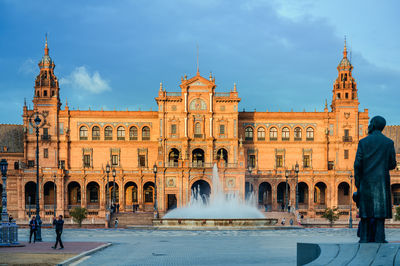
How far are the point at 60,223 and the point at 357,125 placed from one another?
6248 cm

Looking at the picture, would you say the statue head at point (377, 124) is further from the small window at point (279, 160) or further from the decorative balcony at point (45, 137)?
the decorative balcony at point (45, 137)

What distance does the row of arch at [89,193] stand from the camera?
8088 cm

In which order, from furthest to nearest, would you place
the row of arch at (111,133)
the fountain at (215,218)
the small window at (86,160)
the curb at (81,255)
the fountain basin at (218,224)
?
the row of arch at (111,133) → the small window at (86,160) → the fountain at (215,218) → the fountain basin at (218,224) → the curb at (81,255)

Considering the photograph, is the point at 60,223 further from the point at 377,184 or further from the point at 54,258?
the point at 377,184

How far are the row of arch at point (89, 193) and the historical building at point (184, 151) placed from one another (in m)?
0.14

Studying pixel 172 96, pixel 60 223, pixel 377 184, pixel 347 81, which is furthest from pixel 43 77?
pixel 377 184

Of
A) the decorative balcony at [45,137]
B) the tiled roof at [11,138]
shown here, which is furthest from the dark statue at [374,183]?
the tiled roof at [11,138]

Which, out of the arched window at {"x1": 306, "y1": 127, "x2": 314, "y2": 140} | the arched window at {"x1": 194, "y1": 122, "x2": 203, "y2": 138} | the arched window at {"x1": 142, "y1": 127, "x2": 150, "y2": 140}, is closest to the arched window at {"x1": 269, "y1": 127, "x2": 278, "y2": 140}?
the arched window at {"x1": 306, "y1": 127, "x2": 314, "y2": 140}

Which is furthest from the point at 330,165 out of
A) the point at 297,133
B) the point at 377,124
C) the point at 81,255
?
the point at 377,124

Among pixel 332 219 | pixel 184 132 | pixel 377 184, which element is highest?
pixel 184 132

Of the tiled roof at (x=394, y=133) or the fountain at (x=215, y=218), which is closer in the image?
the fountain at (x=215, y=218)

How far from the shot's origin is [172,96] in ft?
261

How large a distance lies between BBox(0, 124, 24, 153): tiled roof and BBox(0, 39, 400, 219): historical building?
24 centimetres

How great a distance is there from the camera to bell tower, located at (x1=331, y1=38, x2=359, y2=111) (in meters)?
82.9
